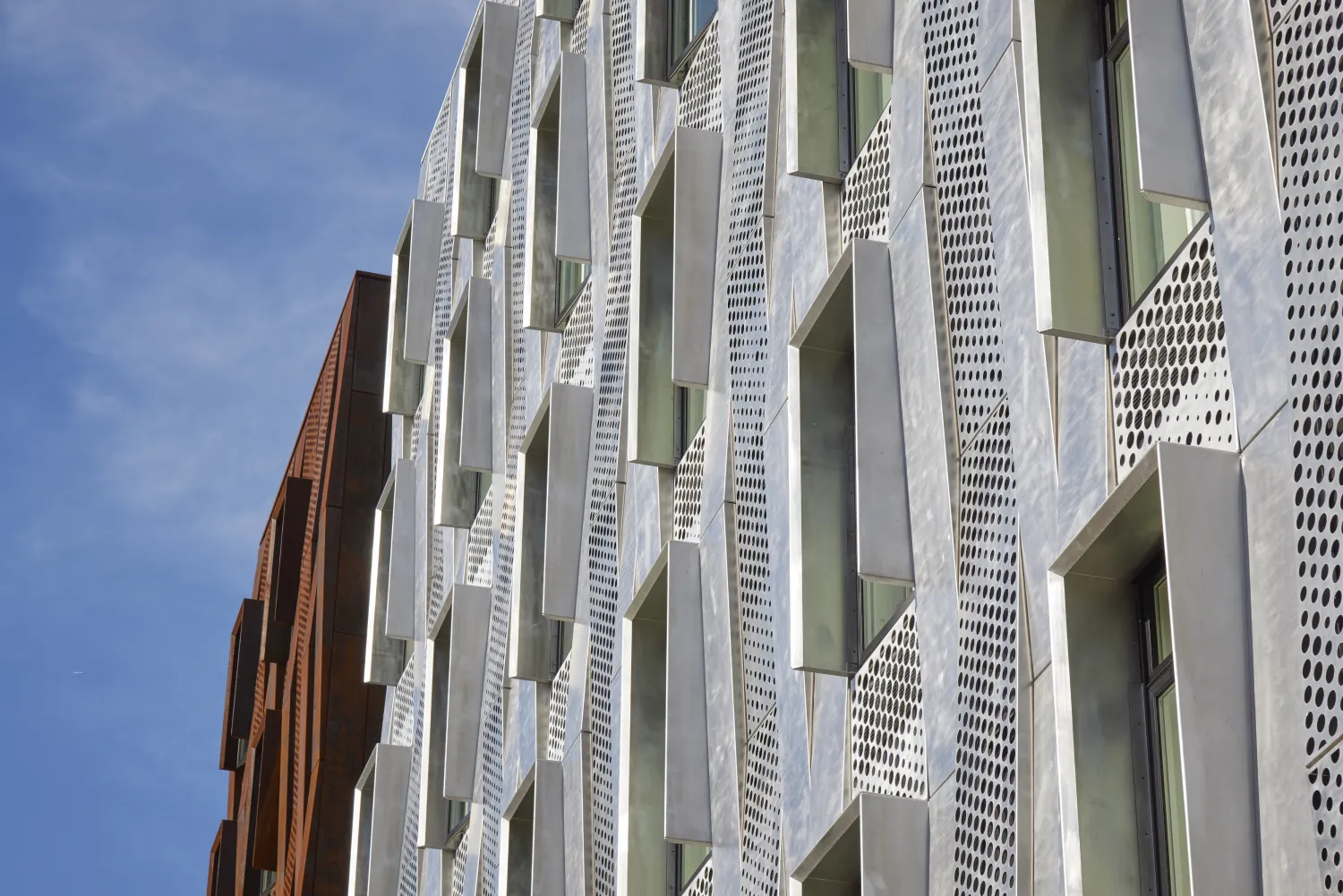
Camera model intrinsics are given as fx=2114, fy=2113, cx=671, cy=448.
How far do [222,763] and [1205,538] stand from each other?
43787 millimetres

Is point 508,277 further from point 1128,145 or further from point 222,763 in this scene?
point 222,763

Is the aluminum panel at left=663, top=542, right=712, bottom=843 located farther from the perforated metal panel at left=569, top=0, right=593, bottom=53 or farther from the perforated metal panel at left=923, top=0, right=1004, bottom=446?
the perforated metal panel at left=569, top=0, right=593, bottom=53

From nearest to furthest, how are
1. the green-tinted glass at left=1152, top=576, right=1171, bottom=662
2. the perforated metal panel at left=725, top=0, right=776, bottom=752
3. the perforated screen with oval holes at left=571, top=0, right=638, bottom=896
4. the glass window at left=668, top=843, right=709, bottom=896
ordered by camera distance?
the green-tinted glass at left=1152, top=576, right=1171, bottom=662 → the perforated metal panel at left=725, top=0, right=776, bottom=752 → the glass window at left=668, top=843, right=709, bottom=896 → the perforated screen with oval holes at left=571, top=0, right=638, bottom=896

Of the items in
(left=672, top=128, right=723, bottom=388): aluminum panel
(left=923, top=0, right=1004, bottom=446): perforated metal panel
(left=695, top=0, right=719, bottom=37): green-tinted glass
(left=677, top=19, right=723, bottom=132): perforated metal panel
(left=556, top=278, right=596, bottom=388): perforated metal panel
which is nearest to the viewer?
(left=923, top=0, right=1004, bottom=446): perforated metal panel

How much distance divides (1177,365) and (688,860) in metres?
8.68

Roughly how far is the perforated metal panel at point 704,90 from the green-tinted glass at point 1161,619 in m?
9.72

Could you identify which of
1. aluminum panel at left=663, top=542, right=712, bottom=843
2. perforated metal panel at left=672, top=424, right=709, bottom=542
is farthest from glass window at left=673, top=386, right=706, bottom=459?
aluminum panel at left=663, top=542, right=712, bottom=843

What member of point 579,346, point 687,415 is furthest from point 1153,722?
point 579,346

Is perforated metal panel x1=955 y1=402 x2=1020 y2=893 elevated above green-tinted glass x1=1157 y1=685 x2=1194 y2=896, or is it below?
above

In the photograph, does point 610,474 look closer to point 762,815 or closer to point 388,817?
point 762,815

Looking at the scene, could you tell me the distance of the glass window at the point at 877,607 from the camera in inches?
565

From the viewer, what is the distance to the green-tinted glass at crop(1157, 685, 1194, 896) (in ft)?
34.0

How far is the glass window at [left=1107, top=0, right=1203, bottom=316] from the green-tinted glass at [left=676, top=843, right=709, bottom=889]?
7426mm

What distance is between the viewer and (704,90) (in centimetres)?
2053
